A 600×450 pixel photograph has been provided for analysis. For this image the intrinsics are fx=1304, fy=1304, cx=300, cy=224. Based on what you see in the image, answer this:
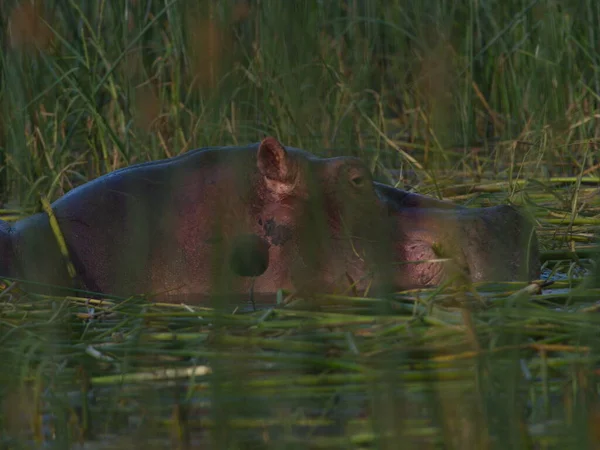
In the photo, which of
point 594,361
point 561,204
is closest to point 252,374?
point 594,361

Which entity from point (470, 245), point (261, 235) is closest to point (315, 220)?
point (261, 235)

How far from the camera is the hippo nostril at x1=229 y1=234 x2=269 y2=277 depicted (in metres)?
3.35

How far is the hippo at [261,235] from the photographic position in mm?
3316

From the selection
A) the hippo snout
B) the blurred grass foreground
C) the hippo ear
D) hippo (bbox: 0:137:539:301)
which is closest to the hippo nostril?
hippo (bbox: 0:137:539:301)

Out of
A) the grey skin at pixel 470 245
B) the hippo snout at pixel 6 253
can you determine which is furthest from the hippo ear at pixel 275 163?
the hippo snout at pixel 6 253

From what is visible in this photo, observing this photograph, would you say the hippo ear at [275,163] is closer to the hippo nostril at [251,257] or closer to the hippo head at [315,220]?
the hippo head at [315,220]

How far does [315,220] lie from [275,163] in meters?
0.19

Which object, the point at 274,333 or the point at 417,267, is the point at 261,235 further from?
the point at 274,333

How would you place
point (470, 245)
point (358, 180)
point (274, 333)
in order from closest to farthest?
1. point (274, 333)
2. point (470, 245)
3. point (358, 180)

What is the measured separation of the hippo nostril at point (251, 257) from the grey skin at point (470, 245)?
1.11ft

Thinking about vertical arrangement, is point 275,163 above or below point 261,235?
above

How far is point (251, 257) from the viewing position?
132 inches

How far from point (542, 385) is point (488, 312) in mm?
403

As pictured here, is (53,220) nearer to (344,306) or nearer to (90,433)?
(344,306)
